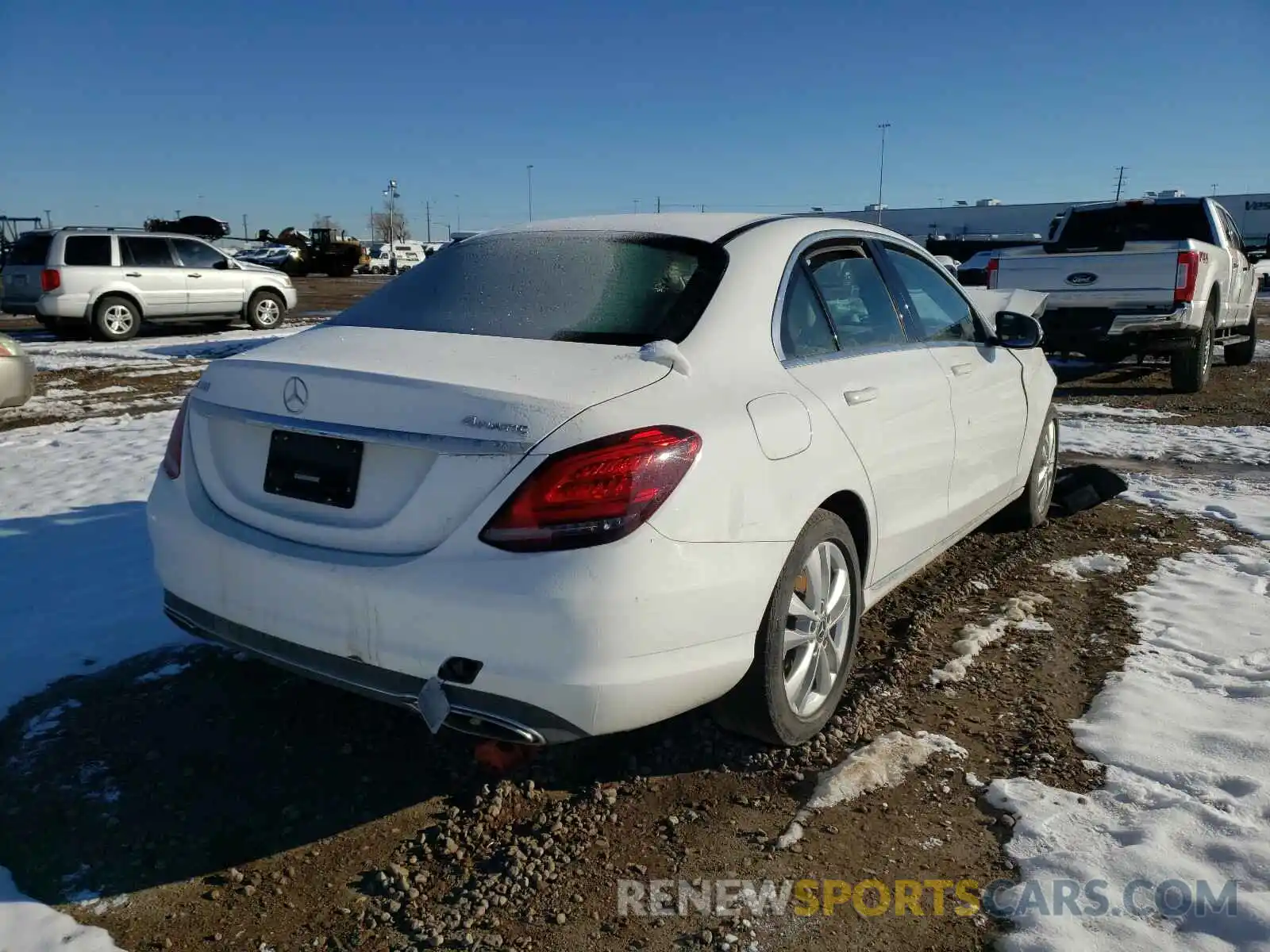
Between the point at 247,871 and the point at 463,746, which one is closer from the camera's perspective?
the point at 247,871

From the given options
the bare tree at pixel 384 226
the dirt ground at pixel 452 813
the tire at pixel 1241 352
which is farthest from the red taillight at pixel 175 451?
the bare tree at pixel 384 226

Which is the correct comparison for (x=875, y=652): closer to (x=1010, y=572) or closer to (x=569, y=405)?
(x=1010, y=572)

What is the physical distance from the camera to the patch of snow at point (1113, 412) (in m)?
8.93

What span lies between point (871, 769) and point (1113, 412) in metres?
7.49

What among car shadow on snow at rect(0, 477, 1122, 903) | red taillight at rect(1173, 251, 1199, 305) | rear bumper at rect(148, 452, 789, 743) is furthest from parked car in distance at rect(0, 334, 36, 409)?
red taillight at rect(1173, 251, 1199, 305)

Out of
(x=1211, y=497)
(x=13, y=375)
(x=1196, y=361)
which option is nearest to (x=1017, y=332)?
(x=1211, y=497)

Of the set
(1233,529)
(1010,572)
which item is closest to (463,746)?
(1010,572)

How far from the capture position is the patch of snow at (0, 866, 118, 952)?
7.04 ft

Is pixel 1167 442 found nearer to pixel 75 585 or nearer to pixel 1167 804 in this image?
pixel 1167 804

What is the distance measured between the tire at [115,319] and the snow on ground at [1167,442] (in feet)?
45.9

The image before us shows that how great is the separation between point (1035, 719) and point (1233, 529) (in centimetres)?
287

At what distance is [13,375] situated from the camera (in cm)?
820

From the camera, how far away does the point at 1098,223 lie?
38.9ft

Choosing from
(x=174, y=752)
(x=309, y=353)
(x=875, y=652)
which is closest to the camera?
(x=309, y=353)
